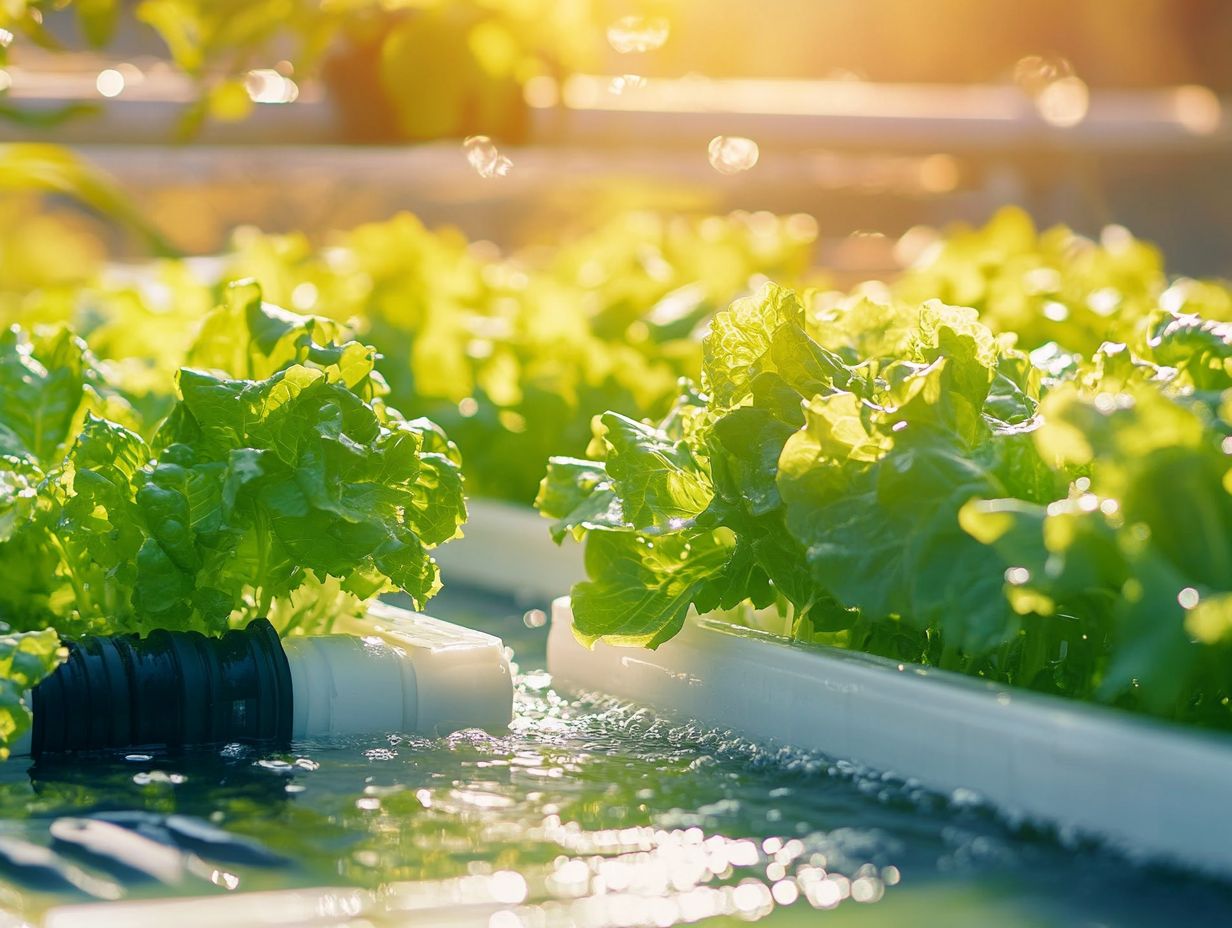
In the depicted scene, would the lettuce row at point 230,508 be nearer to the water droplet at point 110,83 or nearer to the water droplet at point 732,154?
the water droplet at point 110,83

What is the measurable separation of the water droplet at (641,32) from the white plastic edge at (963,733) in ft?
2.44

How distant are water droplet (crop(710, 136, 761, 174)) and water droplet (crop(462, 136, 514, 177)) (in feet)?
2.22

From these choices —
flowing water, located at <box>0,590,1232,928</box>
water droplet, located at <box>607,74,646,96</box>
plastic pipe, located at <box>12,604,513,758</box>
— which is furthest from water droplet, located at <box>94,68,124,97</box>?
flowing water, located at <box>0,590,1232,928</box>

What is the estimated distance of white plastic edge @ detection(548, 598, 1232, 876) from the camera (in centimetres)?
111

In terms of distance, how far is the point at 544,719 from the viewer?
1.58 m

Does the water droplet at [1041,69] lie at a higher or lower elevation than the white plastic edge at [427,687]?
higher

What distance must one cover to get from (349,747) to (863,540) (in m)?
0.47

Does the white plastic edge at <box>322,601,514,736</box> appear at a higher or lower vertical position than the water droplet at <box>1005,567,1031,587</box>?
lower

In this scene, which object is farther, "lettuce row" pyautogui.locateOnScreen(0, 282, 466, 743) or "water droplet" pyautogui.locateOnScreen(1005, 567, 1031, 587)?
"lettuce row" pyautogui.locateOnScreen(0, 282, 466, 743)

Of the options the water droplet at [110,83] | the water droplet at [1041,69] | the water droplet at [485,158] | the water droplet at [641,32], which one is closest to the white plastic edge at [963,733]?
the water droplet at [641,32]

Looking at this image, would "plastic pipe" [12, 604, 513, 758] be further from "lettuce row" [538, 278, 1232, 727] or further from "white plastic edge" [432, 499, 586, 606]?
"white plastic edge" [432, 499, 586, 606]

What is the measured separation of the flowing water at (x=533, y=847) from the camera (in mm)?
1031

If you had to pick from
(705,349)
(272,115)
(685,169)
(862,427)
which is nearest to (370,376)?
(705,349)

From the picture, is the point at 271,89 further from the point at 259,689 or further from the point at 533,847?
the point at 533,847
